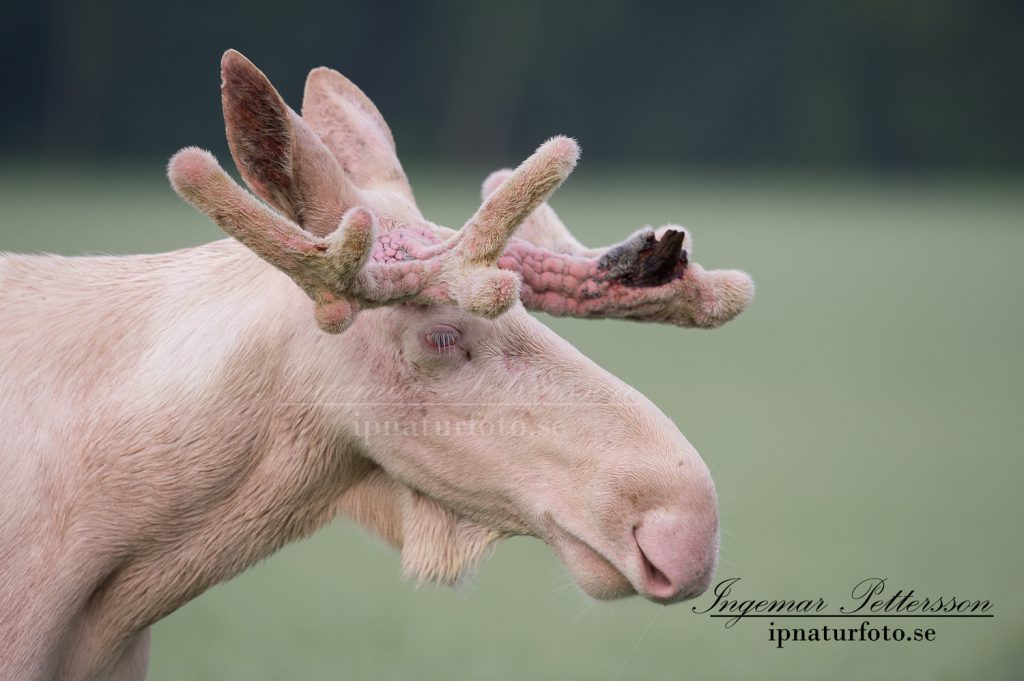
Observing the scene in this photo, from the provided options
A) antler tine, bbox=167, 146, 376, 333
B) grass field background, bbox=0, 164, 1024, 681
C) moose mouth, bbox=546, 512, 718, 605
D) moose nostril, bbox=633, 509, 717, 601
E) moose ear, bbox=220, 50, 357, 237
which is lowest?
grass field background, bbox=0, 164, 1024, 681

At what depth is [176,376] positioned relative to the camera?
118 inches

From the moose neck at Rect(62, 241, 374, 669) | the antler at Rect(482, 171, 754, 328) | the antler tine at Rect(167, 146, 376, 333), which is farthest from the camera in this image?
the antler at Rect(482, 171, 754, 328)

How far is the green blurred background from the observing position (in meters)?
6.61

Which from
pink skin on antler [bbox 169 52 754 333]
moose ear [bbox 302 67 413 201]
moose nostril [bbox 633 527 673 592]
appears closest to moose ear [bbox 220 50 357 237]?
pink skin on antler [bbox 169 52 754 333]

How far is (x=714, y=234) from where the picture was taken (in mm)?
24359

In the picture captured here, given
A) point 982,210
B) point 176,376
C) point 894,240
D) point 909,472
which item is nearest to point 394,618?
point 176,376

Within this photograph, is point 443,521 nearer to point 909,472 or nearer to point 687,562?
point 687,562

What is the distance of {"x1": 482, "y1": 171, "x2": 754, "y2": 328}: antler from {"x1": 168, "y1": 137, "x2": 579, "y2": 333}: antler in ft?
0.98

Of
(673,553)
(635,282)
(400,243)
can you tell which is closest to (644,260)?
(635,282)

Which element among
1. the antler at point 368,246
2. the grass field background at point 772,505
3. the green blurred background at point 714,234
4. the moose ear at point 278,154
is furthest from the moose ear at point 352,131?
the green blurred background at point 714,234

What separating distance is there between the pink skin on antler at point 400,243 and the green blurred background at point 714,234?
718mm

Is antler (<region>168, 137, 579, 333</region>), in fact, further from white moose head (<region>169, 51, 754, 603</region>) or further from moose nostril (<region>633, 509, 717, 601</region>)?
moose nostril (<region>633, 509, 717, 601</region>)

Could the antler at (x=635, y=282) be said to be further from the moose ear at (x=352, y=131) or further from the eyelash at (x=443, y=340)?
the moose ear at (x=352, y=131)

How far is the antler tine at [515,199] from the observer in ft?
9.04
